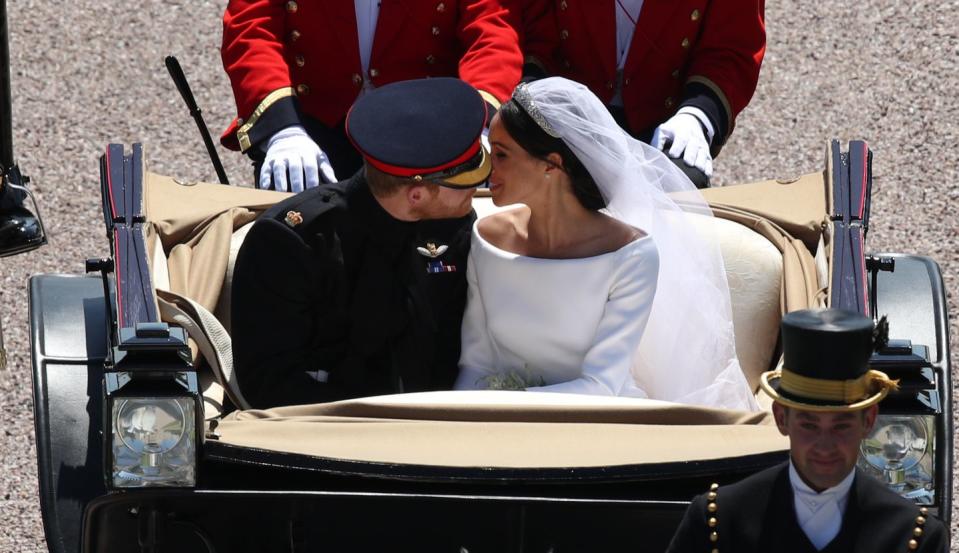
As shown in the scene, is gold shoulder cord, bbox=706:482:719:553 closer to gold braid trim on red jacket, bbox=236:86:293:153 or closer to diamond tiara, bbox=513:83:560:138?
diamond tiara, bbox=513:83:560:138

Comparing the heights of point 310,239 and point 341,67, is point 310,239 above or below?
below

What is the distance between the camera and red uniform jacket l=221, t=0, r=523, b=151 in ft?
13.9

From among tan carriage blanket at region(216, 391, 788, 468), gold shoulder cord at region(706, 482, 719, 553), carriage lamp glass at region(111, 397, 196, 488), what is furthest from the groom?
gold shoulder cord at region(706, 482, 719, 553)

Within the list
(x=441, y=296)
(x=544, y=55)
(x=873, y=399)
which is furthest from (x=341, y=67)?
(x=873, y=399)

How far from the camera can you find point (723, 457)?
9.62ft

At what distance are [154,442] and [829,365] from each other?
1141 millimetres

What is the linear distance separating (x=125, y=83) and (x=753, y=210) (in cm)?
344

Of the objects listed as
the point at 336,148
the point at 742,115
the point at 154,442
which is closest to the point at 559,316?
the point at 154,442

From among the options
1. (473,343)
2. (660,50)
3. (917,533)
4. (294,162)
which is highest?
(660,50)

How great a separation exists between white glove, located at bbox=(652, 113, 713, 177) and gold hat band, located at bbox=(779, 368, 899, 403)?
1773mm

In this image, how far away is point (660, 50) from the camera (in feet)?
14.3

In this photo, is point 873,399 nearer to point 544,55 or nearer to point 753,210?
point 753,210

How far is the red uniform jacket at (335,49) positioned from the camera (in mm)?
4234

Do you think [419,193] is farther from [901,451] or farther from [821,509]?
[821,509]
